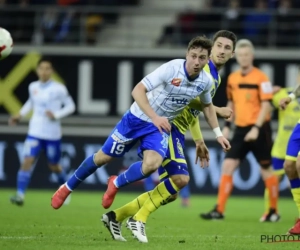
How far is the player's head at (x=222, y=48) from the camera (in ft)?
32.7

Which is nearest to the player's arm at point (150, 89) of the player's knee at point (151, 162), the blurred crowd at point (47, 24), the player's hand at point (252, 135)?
the player's knee at point (151, 162)

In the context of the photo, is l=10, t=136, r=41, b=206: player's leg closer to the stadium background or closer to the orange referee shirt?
the stadium background

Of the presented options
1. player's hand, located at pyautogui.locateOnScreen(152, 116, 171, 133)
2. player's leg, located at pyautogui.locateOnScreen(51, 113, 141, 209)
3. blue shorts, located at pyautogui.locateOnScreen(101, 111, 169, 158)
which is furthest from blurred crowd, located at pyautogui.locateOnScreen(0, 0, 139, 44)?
player's hand, located at pyautogui.locateOnScreen(152, 116, 171, 133)

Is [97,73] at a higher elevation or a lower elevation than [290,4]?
lower

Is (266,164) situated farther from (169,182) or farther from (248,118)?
(169,182)

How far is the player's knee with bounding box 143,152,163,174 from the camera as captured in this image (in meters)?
8.66

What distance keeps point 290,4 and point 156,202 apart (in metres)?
12.2

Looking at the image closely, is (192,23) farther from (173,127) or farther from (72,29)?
(173,127)

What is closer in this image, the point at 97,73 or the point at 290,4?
the point at 97,73

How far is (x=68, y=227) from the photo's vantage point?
34.7 feet

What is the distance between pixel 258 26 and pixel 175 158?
33.7ft

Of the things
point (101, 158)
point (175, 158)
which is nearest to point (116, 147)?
point (101, 158)

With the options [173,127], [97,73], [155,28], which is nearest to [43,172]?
[97,73]

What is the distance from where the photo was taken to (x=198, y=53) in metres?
8.69
